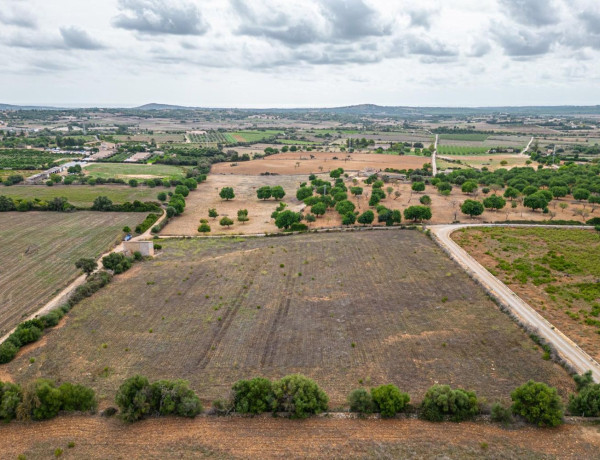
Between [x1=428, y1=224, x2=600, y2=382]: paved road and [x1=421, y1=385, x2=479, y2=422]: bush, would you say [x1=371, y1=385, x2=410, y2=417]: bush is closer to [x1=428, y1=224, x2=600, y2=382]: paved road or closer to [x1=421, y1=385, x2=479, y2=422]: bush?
[x1=421, y1=385, x2=479, y2=422]: bush

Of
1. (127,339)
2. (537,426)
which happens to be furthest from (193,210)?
(537,426)

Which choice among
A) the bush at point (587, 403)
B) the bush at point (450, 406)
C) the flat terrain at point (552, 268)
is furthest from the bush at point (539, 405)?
the flat terrain at point (552, 268)

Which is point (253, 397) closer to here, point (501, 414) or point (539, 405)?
point (501, 414)

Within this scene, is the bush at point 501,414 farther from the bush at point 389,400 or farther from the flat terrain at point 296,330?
the bush at point 389,400

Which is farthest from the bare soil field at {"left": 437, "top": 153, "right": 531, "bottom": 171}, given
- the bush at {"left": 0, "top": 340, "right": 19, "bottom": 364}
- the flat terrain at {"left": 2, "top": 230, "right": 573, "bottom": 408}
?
the bush at {"left": 0, "top": 340, "right": 19, "bottom": 364}

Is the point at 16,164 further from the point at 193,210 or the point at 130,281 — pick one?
the point at 130,281

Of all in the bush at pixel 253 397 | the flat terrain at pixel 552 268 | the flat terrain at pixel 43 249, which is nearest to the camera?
the bush at pixel 253 397
